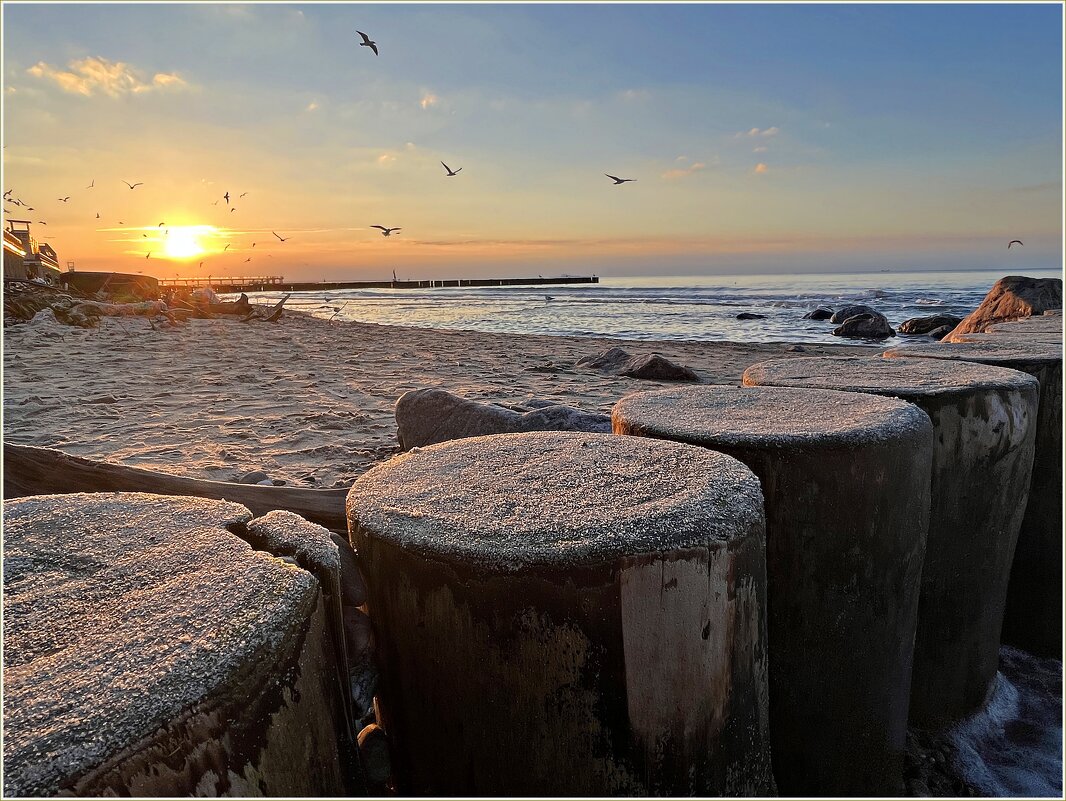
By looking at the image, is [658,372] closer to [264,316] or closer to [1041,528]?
[1041,528]

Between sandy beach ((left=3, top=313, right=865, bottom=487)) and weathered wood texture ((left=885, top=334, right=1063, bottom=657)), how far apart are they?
10.6 feet

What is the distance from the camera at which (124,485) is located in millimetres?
2746

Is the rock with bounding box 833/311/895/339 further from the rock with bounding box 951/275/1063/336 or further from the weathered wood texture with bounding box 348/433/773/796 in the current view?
the weathered wood texture with bounding box 348/433/773/796

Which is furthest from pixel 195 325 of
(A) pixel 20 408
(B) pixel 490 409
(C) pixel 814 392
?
(C) pixel 814 392

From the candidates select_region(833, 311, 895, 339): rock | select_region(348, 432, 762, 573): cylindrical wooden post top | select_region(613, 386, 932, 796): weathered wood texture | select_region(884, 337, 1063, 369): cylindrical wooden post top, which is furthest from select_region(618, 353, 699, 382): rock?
select_region(833, 311, 895, 339): rock

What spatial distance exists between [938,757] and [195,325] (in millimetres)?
18408

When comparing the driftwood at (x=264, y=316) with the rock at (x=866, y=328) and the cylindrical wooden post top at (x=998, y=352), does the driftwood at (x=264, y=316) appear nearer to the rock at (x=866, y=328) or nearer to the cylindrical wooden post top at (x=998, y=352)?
the rock at (x=866, y=328)

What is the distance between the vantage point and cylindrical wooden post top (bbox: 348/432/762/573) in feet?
4.16

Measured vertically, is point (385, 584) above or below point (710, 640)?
above

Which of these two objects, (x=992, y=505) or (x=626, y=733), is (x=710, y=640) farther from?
(x=992, y=505)

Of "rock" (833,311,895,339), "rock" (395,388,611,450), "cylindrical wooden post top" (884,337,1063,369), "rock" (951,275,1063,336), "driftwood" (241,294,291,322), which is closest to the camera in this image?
"cylindrical wooden post top" (884,337,1063,369)

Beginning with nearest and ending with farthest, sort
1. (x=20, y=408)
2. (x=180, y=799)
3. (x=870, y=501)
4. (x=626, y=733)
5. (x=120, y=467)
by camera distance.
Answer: (x=180, y=799) < (x=626, y=733) < (x=870, y=501) < (x=120, y=467) < (x=20, y=408)

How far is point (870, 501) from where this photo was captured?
5.97ft

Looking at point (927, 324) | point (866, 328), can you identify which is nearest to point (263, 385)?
point (866, 328)
